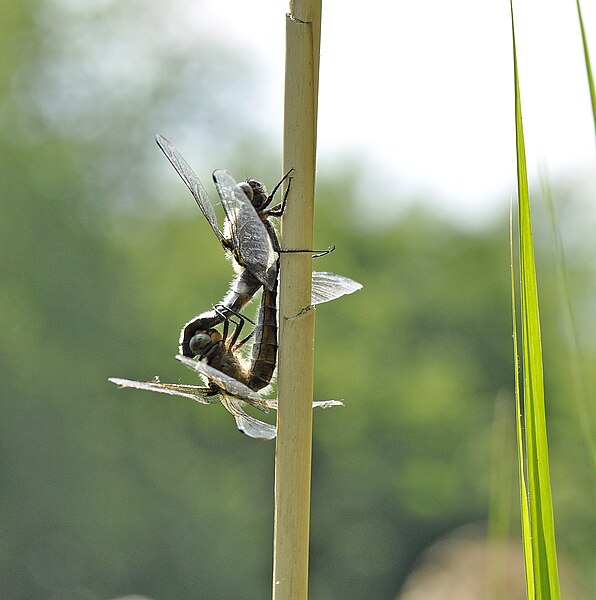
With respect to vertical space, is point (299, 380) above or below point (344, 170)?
below

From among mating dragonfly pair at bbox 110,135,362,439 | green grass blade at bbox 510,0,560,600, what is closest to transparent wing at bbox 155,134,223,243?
mating dragonfly pair at bbox 110,135,362,439

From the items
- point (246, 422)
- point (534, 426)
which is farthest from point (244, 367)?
point (534, 426)

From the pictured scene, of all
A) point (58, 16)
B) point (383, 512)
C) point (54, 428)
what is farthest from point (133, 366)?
point (58, 16)

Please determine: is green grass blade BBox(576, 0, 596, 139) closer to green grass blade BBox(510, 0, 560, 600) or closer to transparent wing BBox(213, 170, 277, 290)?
green grass blade BBox(510, 0, 560, 600)

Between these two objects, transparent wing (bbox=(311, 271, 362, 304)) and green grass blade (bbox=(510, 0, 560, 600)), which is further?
transparent wing (bbox=(311, 271, 362, 304))

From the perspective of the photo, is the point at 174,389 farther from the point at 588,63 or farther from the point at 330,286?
the point at 588,63

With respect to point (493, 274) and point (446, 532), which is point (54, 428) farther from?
point (493, 274)
